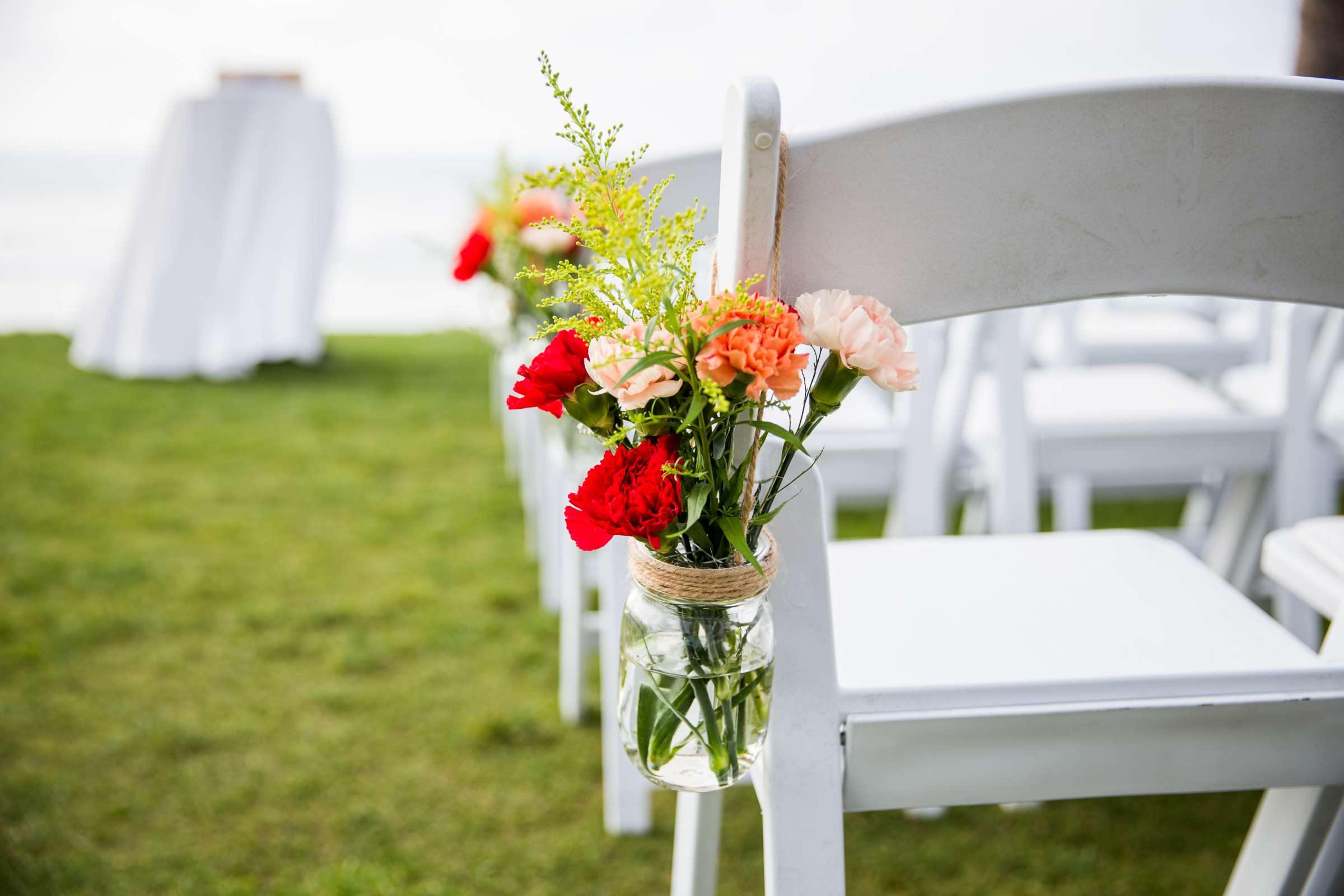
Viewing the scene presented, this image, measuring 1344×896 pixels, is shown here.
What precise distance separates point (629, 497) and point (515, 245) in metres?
1.22

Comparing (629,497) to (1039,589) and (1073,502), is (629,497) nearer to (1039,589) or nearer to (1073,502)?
(1039,589)

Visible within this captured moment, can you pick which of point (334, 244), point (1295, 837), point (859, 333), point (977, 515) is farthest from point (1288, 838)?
point (334, 244)

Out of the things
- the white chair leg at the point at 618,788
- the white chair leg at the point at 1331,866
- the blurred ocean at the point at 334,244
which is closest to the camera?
the white chair leg at the point at 1331,866

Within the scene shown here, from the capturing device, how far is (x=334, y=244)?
6.38 metres

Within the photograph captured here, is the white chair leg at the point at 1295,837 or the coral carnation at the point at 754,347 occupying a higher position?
the coral carnation at the point at 754,347

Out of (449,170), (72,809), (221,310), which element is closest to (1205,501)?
(72,809)

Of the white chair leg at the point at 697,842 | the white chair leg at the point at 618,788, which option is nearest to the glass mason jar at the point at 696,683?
the white chair leg at the point at 697,842

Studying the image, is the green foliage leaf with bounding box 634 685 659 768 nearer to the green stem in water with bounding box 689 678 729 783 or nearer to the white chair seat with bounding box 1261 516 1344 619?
the green stem in water with bounding box 689 678 729 783

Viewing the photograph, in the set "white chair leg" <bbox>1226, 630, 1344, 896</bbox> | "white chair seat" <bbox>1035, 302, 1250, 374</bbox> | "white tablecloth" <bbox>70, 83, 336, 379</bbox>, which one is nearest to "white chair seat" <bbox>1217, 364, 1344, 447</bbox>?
"white chair seat" <bbox>1035, 302, 1250, 374</bbox>

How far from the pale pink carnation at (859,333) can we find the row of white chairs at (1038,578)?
0.11 ft

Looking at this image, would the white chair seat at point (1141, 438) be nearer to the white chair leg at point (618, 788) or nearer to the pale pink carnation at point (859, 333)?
the white chair leg at point (618, 788)

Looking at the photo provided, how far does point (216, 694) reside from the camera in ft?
5.88

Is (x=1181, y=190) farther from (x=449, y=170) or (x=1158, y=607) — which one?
(x=449, y=170)

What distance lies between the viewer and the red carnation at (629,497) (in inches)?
21.9
